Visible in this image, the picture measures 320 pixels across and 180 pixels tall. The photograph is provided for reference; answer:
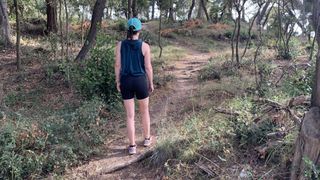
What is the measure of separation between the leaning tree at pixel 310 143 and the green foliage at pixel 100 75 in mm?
4225

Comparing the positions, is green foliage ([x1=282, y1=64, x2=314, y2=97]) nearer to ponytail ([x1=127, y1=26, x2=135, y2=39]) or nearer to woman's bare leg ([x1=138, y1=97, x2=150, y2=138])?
woman's bare leg ([x1=138, y1=97, x2=150, y2=138])

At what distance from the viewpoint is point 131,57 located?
4.71 meters

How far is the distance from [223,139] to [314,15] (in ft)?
5.18

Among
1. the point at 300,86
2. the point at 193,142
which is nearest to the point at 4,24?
the point at 300,86

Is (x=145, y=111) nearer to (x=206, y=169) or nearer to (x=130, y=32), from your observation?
(x=130, y=32)

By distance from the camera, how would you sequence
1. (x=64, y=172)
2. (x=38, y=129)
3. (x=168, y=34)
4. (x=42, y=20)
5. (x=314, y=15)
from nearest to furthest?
1. (x=314, y=15)
2. (x=64, y=172)
3. (x=38, y=129)
4. (x=42, y=20)
5. (x=168, y=34)

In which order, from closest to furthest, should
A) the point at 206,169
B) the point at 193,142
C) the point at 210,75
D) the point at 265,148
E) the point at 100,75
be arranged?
the point at 265,148
the point at 206,169
the point at 193,142
the point at 100,75
the point at 210,75

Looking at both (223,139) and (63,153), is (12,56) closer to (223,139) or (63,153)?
(63,153)

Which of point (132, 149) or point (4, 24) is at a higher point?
point (4, 24)


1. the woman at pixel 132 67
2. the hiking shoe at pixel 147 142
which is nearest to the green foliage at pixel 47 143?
the hiking shoe at pixel 147 142

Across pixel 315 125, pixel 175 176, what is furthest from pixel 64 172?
pixel 315 125

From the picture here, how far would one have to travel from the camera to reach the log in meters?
3.18

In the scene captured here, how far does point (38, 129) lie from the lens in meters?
5.00

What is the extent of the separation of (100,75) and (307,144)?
4459mm
